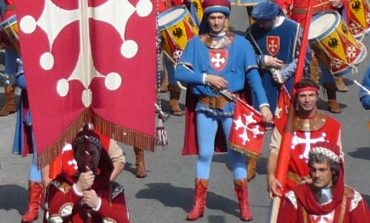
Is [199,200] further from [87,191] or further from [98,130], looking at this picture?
[98,130]

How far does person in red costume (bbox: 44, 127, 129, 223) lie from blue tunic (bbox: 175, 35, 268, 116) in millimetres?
2441

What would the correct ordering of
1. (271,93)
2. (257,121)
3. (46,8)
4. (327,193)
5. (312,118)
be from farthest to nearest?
(271,93), (257,121), (312,118), (327,193), (46,8)

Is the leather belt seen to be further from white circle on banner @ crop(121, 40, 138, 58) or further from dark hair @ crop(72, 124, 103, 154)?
white circle on banner @ crop(121, 40, 138, 58)

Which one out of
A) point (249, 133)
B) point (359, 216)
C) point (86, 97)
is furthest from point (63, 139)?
point (249, 133)

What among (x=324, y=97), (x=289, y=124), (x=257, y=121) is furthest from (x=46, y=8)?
(x=324, y=97)

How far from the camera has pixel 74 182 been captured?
6.11 metres

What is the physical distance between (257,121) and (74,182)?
8.17ft

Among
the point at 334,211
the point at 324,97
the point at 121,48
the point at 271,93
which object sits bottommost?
the point at 324,97

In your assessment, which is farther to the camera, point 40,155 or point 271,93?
point 271,93

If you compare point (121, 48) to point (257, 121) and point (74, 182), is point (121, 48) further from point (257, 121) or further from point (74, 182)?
point (257, 121)

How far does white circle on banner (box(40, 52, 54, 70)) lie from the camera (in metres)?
5.66

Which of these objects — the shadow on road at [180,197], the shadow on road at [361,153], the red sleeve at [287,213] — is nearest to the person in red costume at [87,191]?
the red sleeve at [287,213]

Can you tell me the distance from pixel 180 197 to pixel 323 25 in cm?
293

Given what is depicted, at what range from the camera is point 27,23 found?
222 inches
